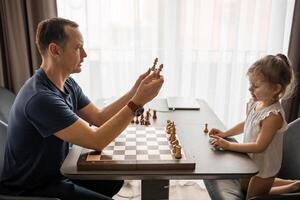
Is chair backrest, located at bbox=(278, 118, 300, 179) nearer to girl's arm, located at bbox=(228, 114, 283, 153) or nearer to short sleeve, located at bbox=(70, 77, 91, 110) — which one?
girl's arm, located at bbox=(228, 114, 283, 153)

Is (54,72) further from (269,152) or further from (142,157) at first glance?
(269,152)

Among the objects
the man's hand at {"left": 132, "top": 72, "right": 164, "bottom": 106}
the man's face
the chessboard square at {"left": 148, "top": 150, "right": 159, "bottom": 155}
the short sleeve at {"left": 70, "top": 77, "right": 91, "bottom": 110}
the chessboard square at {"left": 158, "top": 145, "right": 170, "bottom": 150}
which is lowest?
the chessboard square at {"left": 158, "top": 145, "right": 170, "bottom": 150}

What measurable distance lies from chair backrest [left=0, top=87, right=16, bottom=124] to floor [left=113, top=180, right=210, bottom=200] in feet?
3.26

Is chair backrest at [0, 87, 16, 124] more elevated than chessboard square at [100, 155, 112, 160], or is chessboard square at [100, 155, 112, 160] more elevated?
chessboard square at [100, 155, 112, 160]

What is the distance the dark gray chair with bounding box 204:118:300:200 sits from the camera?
4.94 feet

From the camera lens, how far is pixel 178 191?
96.0 inches

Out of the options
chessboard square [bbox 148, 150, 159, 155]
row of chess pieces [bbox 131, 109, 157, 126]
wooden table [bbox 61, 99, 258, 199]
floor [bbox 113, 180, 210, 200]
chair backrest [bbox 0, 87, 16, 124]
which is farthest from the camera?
floor [bbox 113, 180, 210, 200]

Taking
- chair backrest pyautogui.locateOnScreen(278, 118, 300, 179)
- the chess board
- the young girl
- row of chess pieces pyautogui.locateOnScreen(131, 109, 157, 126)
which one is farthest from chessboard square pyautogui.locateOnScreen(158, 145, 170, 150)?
chair backrest pyautogui.locateOnScreen(278, 118, 300, 179)

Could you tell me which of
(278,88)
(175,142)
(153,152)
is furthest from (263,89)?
(153,152)

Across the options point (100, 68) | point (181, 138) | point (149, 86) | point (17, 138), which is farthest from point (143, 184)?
point (100, 68)

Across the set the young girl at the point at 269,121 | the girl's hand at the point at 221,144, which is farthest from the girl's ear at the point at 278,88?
the girl's hand at the point at 221,144

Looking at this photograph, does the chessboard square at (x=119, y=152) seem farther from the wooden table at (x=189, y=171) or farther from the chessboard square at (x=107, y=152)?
the wooden table at (x=189, y=171)

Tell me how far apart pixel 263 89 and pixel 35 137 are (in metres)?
1.05

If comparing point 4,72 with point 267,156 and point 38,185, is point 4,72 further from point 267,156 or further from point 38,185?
point 267,156
